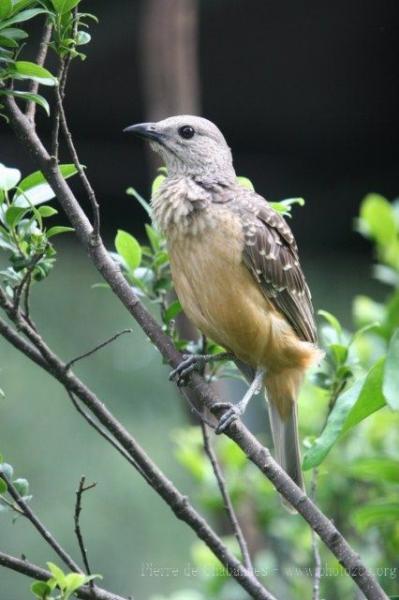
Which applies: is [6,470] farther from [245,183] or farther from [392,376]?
[245,183]

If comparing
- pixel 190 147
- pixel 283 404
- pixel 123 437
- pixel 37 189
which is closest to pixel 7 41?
pixel 37 189

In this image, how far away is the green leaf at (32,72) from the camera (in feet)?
5.89

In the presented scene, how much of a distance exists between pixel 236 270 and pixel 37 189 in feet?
2.51

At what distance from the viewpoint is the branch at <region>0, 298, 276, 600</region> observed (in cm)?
187

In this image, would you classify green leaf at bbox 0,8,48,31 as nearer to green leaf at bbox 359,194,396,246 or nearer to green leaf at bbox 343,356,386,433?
green leaf at bbox 343,356,386,433

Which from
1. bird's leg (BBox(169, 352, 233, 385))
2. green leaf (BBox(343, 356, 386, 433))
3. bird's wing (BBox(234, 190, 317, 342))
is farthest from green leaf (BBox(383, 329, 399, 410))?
bird's wing (BBox(234, 190, 317, 342))

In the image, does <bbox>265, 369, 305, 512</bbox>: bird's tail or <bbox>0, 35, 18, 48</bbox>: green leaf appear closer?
<bbox>0, 35, 18, 48</bbox>: green leaf

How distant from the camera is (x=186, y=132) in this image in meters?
2.98

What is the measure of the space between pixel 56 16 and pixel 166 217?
2.88 ft

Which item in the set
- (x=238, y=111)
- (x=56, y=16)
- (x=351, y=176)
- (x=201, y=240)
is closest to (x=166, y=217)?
(x=201, y=240)

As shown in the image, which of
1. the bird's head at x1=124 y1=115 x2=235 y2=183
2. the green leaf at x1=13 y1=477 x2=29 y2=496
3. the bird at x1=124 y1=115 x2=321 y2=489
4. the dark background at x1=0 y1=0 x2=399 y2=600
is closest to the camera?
the green leaf at x1=13 y1=477 x2=29 y2=496

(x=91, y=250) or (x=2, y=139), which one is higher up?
(x=2, y=139)

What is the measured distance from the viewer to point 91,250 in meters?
1.99

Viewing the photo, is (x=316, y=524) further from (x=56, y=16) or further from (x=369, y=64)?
(x=369, y=64)
